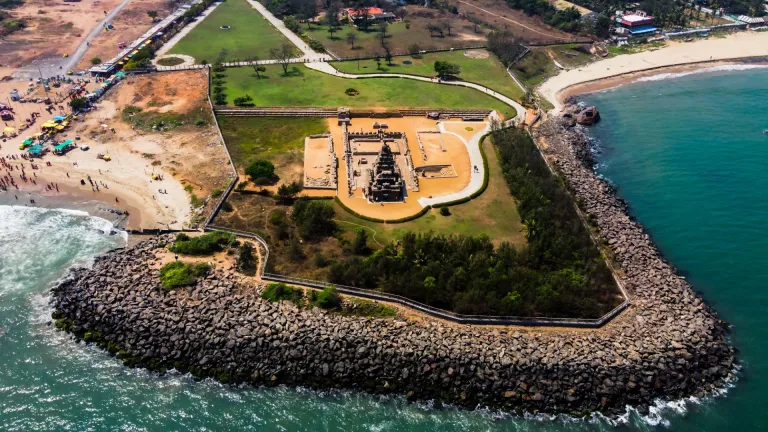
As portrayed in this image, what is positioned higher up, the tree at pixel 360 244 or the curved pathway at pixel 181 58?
the curved pathway at pixel 181 58

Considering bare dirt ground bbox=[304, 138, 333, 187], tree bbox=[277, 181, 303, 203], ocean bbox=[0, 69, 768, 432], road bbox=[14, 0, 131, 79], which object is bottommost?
ocean bbox=[0, 69, 768, 432]

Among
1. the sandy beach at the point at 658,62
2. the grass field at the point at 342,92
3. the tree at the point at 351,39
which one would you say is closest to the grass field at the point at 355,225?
the grass field at the point at 342,92

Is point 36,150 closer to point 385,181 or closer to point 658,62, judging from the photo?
point 385,181

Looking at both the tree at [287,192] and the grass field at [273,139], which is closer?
the tree at [287,192]

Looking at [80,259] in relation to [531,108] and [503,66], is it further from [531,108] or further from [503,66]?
[503,66]

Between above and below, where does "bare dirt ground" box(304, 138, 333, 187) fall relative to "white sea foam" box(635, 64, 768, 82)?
below

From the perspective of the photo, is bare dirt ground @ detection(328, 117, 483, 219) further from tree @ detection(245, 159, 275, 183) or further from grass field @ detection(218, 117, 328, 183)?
tree @ detection(245, 159, 275, 183)

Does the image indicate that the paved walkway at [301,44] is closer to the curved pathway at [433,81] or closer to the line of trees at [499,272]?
the curved pathway at [433,81]

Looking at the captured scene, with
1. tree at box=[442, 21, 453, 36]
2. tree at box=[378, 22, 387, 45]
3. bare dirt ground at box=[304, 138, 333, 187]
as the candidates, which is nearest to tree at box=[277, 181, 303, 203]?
Answer: bare dirt ground at box=[304, 138, 333, 187]
